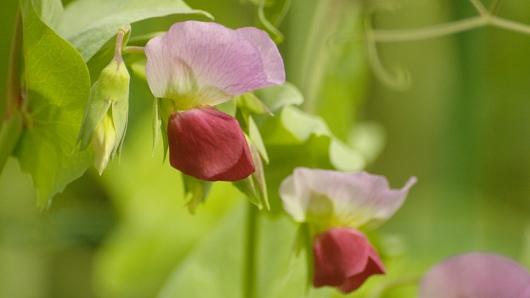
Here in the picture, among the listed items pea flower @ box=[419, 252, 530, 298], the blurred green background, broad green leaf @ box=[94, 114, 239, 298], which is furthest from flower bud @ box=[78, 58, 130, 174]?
broad green leaf @ box=[94, 114, 239, 298]

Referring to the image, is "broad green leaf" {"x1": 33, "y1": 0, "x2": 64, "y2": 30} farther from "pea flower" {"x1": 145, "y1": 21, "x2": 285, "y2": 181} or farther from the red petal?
the red petal

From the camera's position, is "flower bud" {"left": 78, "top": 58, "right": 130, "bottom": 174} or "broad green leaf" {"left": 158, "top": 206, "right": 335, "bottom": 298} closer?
"flower bud" {"left": 78, "top": 58, "right": 130, "bottom": 174}

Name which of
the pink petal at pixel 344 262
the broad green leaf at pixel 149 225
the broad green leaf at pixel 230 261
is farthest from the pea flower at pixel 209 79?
the broad green leaf at pixel 149 225

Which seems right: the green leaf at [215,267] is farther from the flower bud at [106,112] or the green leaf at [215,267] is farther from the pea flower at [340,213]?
the flower bud at [106,112]

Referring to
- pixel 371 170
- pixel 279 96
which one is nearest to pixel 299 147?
pixel 279 96

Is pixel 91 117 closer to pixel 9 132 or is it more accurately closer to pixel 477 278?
pixel 9 132

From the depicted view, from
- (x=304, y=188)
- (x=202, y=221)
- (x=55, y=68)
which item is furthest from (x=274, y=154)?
(x=202, y=221)
